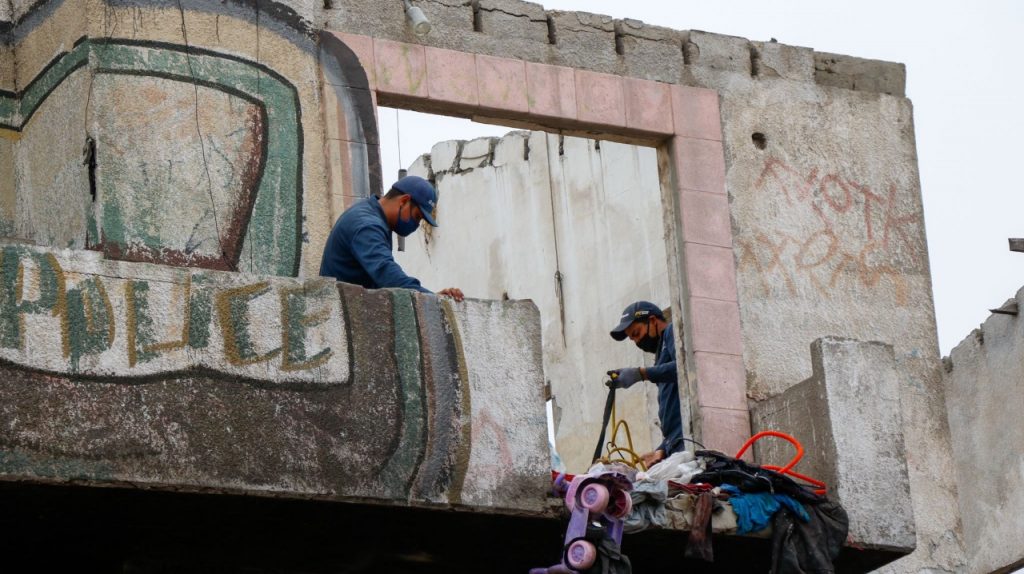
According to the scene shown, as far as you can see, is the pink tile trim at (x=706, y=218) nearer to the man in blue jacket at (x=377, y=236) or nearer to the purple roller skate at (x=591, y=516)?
the man in blue jacket at (x=377, y=236)

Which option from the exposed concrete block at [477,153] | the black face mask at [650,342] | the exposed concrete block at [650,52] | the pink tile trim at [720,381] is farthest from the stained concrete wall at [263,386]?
the exposed concrete block at [477,153]

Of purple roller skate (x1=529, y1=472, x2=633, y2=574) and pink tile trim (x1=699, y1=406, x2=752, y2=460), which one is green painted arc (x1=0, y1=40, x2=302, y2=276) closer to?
purple roller skate (x1=529, y1=472, x2=633, y2=574)

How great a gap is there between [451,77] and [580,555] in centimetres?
401

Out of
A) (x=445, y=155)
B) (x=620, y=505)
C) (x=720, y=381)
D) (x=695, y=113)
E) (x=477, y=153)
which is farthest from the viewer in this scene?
(x=445, y=155)

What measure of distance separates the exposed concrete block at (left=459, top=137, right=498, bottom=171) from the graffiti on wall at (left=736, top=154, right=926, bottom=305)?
25.5 ft

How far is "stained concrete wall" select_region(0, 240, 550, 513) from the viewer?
35.0 ft

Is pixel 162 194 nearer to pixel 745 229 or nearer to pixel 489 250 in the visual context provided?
pixel 745 229

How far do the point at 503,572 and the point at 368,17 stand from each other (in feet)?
12.5

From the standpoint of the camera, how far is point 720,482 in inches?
489

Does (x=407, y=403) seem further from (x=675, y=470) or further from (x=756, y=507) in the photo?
(x=756, y=507)

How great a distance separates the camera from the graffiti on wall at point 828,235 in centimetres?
1491

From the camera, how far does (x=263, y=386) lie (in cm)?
1112

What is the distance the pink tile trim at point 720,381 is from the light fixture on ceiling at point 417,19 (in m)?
2.74

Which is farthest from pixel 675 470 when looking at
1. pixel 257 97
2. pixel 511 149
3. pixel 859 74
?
pixel 511 149
